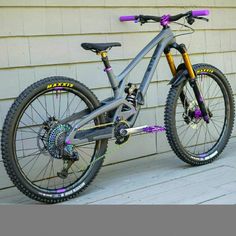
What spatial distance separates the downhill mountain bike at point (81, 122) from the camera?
2.48 meters

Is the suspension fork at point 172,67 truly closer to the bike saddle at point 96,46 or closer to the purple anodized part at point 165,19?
the purple anodized part at point 165,19

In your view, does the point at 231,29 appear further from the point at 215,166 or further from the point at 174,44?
the point at 215,166

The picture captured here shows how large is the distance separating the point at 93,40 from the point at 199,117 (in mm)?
1064

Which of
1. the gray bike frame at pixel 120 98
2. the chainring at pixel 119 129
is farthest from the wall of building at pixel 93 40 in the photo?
the chainring at pixel 119 129

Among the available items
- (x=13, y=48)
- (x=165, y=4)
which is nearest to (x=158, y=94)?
(x=165, y=4)

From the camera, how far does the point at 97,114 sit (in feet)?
8.77

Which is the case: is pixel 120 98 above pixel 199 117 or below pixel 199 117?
above

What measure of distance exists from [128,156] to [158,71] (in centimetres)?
81

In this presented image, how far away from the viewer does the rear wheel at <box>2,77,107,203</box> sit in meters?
2.41

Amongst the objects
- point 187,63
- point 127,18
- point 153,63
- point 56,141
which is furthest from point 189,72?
point 56,141

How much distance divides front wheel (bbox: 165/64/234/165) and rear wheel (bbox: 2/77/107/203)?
631 mm

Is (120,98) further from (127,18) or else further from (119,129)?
(127,18)

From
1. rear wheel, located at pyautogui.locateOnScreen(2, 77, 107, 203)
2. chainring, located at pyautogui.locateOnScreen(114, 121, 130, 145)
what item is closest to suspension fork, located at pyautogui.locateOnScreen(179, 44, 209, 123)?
chainring, located at pyautogui.locateOnScreen(114, 121, 130, 145)

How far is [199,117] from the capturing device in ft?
10.7
